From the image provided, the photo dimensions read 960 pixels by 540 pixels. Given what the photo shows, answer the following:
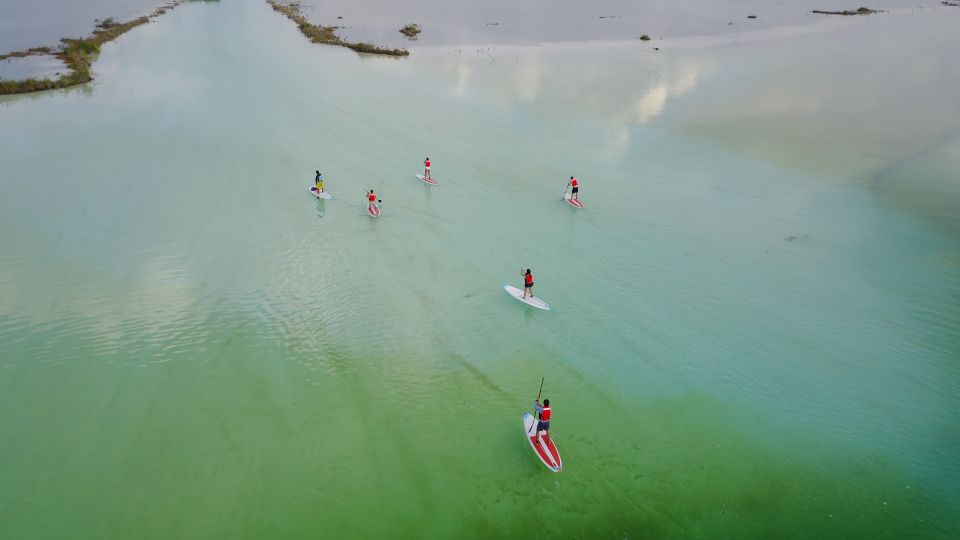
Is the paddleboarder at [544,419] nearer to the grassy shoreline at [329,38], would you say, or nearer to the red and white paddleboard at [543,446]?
the red and white paddleboard at [543,446]

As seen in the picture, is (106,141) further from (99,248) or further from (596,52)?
(596,52)

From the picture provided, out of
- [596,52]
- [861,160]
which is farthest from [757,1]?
[861,160]

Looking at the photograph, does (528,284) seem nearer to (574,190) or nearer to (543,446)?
(543,446)

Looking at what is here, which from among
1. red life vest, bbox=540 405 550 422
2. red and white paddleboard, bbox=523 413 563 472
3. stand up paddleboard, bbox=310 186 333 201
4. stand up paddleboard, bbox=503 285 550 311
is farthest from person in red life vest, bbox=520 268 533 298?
stand up paddleboard, bbox=310 186 333 201

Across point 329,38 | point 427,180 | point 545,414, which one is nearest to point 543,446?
point 545,414

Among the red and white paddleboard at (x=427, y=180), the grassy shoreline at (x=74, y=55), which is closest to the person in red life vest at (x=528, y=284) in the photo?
the red and white paddleboard at (x=427, y=180)

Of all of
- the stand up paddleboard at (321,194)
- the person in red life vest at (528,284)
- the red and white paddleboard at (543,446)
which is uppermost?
the stand up paddleboard at (321,194)
